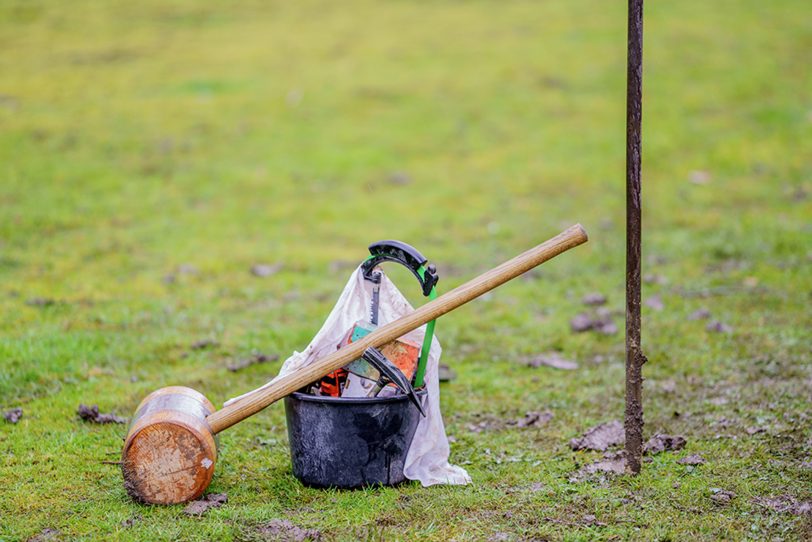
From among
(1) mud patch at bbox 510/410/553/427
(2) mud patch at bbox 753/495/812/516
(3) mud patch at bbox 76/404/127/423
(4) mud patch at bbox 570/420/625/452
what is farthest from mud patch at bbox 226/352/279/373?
(2) mud patch at bbox 753/495/812/516

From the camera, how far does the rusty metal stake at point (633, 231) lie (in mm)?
4848

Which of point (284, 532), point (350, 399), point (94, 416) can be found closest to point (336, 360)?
point (350, 399)

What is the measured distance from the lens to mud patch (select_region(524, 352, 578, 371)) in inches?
290

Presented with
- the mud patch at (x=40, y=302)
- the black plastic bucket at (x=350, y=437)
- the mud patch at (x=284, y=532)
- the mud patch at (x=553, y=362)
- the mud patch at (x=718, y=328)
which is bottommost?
the mud patch at (x=553, y=362)

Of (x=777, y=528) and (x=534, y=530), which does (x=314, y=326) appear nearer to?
(x=534, y=530)

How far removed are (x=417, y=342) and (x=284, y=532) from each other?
1.35 meters

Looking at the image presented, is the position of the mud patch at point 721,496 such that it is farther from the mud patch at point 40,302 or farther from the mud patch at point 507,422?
the mud patch at point 40,302

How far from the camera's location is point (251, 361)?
23.9 feet

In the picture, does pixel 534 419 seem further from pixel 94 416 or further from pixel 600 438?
pixel 94 416

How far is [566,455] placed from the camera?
18.2ft

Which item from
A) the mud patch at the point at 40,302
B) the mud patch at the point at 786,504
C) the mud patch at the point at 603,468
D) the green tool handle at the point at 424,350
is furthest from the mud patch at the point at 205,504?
the mud patch at the point at 40,302

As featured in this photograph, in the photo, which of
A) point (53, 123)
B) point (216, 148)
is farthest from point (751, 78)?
point (53, 123)

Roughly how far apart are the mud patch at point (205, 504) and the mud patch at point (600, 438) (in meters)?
2.21

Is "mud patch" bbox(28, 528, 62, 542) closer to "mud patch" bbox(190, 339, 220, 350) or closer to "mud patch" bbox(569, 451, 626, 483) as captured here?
"mud patch" bbox(569, 451, 626, 483)
